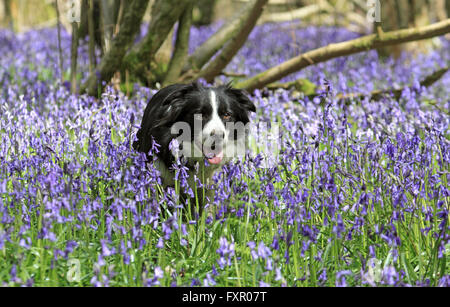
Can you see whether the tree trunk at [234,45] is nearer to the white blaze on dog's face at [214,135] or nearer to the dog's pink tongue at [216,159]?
the white blaze on dog's face at [214,135]

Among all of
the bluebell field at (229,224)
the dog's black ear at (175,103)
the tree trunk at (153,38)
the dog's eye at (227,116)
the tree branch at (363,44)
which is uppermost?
the tree trunk at (153,38)

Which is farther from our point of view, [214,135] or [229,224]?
[214,135]

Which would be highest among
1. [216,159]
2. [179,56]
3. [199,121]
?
[179,56]

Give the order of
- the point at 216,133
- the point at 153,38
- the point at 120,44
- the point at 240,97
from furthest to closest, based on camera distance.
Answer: the point at 153,38 < the point at 120,44 < the point at 240,97 < the point at 216,133

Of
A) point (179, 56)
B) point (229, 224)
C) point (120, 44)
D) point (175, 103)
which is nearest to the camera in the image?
point (229, 224)

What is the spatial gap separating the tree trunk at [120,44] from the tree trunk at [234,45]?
3.38 ft

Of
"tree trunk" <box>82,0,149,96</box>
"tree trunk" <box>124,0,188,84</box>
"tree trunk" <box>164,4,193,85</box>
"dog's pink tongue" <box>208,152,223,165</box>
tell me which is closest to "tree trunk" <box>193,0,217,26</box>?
"tree trunk" <box>164,4,193,85</box>

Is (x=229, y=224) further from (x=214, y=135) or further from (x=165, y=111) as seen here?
(x=165, y=111)

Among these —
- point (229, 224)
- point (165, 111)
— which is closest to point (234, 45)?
point (165, 111)

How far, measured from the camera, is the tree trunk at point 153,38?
677 centimetres

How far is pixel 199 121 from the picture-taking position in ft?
12.9

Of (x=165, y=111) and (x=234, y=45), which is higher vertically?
(x=234, y=45)

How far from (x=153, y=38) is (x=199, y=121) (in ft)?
11.2

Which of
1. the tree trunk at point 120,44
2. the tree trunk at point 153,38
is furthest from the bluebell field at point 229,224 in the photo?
the tree trunk at point 153,38
